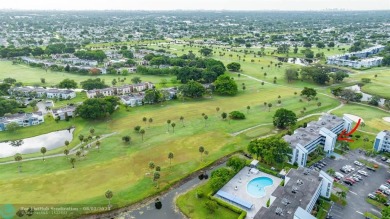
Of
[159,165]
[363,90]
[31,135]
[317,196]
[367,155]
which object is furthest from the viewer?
[363,90]

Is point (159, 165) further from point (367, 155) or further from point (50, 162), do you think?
point (367, 155)

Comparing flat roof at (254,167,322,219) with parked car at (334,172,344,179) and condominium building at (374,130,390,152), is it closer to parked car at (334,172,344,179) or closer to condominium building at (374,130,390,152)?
parked car at (334,172,344,179)

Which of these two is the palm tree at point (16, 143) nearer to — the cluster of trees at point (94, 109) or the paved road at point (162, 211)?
the cluster of trees at point (94, 109)

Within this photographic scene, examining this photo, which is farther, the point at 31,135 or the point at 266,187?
the point at 31,135

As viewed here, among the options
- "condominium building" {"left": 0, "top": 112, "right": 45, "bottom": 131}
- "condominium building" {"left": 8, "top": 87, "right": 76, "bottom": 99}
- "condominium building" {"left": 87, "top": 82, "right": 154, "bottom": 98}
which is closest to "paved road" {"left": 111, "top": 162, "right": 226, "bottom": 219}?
"condominium building" {"left": 0, "top": 112, "right": 45, "bottom": 131}

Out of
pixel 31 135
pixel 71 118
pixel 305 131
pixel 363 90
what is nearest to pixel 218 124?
pixel 305 131

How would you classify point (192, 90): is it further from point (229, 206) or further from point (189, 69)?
point (229, 206)
